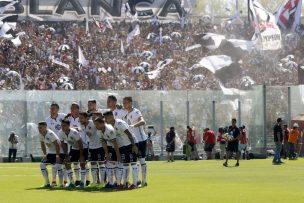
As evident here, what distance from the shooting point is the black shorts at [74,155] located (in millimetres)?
25781

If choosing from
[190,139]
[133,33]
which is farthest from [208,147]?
[133,33]

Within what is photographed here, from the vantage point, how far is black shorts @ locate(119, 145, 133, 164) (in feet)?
79.9

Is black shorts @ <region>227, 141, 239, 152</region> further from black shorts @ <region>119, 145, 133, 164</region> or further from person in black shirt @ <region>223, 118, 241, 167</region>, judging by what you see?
black shorts @ <region>119, 145, 133, 164</region>

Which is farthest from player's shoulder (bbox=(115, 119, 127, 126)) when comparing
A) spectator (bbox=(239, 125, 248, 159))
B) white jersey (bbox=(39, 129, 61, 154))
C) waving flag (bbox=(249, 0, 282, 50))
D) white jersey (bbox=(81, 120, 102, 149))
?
waving flag (bbox=(249, 0, 282, 50))

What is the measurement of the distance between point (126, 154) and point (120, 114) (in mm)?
1842

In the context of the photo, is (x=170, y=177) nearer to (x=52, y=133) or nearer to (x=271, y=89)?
(x=52, y=133)

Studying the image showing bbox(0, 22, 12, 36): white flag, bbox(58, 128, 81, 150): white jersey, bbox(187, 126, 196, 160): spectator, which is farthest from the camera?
bbox(0, 22, 12, 36): white flag

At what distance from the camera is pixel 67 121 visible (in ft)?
83.1

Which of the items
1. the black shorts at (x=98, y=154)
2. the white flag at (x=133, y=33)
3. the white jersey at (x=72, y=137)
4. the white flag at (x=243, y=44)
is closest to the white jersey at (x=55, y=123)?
the white jersey at (x=72, y=137)

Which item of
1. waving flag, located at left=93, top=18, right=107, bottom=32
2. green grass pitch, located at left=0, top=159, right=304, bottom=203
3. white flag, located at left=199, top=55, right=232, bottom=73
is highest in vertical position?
waving flag, located at left=93, top=18, right=107, bottom=32

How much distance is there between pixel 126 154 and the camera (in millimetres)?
24359

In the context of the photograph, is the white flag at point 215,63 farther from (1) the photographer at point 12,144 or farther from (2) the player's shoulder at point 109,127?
(2) the player's shoulder at point 109,127

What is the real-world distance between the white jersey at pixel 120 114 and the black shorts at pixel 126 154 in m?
1.47

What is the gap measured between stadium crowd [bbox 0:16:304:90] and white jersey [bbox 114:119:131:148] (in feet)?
124
